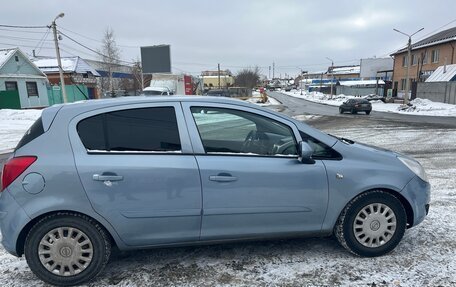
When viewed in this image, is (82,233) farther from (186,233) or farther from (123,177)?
(186,233)

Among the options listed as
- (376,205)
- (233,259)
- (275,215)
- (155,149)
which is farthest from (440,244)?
(155,149)

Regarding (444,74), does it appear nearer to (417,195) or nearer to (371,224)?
(417,195)

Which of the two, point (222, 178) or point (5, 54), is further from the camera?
point (5, 54)

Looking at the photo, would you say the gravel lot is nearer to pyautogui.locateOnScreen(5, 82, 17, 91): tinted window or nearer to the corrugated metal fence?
pyautogui.locateOnScreen(5, 82, 17, 91): tinted window

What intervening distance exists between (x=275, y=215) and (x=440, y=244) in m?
1.93

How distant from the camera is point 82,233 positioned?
A: 290 cm

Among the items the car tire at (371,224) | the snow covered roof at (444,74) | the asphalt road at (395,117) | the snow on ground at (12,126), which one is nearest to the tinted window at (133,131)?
the car tire at (371,224)

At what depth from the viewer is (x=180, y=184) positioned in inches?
115

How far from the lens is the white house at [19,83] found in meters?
27.0

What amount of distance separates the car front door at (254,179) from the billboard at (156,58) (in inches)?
1232

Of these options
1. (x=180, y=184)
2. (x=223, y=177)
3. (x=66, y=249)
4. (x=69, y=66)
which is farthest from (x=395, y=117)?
(x=69, y=66)

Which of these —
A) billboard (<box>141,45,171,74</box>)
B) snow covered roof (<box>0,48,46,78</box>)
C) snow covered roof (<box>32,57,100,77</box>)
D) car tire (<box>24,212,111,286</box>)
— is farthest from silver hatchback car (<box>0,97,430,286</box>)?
snow covered roof (<box>32,57,100,77</box>)

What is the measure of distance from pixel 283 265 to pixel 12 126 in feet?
62.3

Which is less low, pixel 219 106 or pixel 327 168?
pixel 219 106
